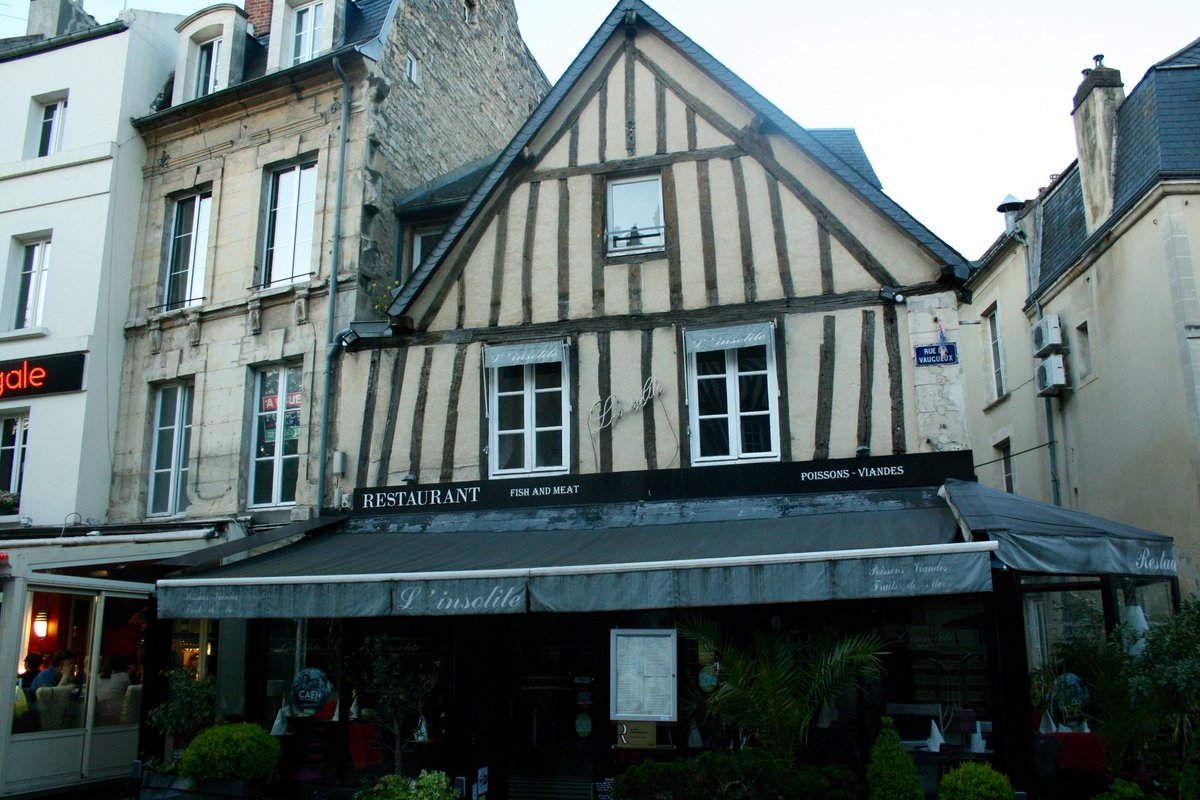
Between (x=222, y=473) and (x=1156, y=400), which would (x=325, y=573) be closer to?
(x=222, y=473)

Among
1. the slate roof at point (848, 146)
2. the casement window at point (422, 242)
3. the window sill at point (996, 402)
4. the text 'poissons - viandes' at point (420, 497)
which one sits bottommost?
the text 'poissons - viandes' at point (420, 497)

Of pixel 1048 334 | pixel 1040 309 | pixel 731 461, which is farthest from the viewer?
pixel 1040 309

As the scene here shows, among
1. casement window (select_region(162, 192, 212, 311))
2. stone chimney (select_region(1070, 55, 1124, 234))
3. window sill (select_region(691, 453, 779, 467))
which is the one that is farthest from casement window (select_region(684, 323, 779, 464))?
casement window (select_region(162, 192, 212, 311))

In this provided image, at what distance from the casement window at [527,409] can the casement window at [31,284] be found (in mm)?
6563

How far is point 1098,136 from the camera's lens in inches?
470

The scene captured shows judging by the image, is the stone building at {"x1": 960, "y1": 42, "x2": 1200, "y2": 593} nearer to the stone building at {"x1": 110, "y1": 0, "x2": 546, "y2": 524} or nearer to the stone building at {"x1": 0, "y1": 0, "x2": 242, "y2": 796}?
the stone building at {"x1": 110, "y1": 0, "x2": 546, "y2": 524}

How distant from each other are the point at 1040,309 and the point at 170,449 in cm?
1169

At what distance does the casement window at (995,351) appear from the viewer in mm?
15578

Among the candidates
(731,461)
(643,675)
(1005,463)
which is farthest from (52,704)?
(1005,463)

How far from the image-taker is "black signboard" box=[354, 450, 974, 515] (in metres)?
8.09

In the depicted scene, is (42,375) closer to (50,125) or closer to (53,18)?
(50,125)

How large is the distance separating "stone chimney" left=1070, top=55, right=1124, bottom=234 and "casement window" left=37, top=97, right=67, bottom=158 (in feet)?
42.8

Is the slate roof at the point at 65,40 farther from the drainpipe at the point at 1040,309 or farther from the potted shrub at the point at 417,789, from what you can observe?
the drainpipe at the point at 1040,309

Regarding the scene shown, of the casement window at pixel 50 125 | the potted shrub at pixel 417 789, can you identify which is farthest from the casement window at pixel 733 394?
the casement window at pixel 50 125
